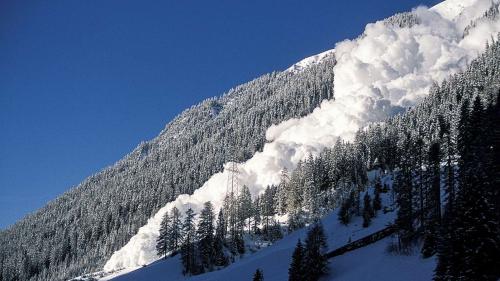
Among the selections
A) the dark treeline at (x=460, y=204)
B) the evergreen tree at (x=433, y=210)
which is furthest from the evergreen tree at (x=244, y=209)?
the evergreen tree at (x=433, y=210)

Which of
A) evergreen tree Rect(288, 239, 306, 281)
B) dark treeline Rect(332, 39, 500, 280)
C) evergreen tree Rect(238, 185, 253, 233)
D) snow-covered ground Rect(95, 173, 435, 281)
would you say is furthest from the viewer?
evergreen tree Rect(238, 185, 253, 233)

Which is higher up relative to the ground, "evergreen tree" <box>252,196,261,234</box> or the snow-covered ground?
"evergreen tree" <box>252,196,261,234</box>

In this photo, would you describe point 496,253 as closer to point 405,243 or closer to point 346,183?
point 405,243

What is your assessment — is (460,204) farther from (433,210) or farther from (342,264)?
(342,264)

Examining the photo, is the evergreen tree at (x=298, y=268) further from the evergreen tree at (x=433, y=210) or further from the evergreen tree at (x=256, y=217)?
the evergreen tree at (x=256, y=217)

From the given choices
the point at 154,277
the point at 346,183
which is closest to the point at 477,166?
the point at 154,277

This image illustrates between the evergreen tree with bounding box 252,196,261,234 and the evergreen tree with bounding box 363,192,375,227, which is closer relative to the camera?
the evergreen tree with bounding box 363,192,375,227

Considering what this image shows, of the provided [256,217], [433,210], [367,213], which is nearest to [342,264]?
[433,210]

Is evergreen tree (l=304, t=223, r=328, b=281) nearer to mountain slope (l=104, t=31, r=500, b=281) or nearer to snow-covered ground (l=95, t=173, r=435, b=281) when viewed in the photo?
snow-covered ground (l=95, t=173, r=435, b=281)

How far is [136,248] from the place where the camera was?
561 feet

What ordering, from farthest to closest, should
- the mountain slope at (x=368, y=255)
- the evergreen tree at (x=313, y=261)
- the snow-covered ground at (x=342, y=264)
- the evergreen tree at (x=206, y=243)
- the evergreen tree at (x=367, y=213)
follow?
the evergreen tree at (x=206, y=243) → the evergreen tree at (x=367, y=213) → the evergreen tree at (x=313, y=261) → the mountain slope at (x=368, y=255) → the snow-covered ground at (x=342, y=264)

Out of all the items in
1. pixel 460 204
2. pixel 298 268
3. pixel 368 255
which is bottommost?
pixel 298 268

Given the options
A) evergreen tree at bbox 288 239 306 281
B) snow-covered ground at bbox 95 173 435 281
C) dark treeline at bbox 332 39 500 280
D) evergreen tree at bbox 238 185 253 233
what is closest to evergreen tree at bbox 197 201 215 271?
snow-covered ground at bbox 95 173 435 281

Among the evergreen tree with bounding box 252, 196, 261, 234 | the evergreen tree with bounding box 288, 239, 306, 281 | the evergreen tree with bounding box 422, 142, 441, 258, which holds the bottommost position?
the evergreen tree with bounding box 288, 239, 306, 281
